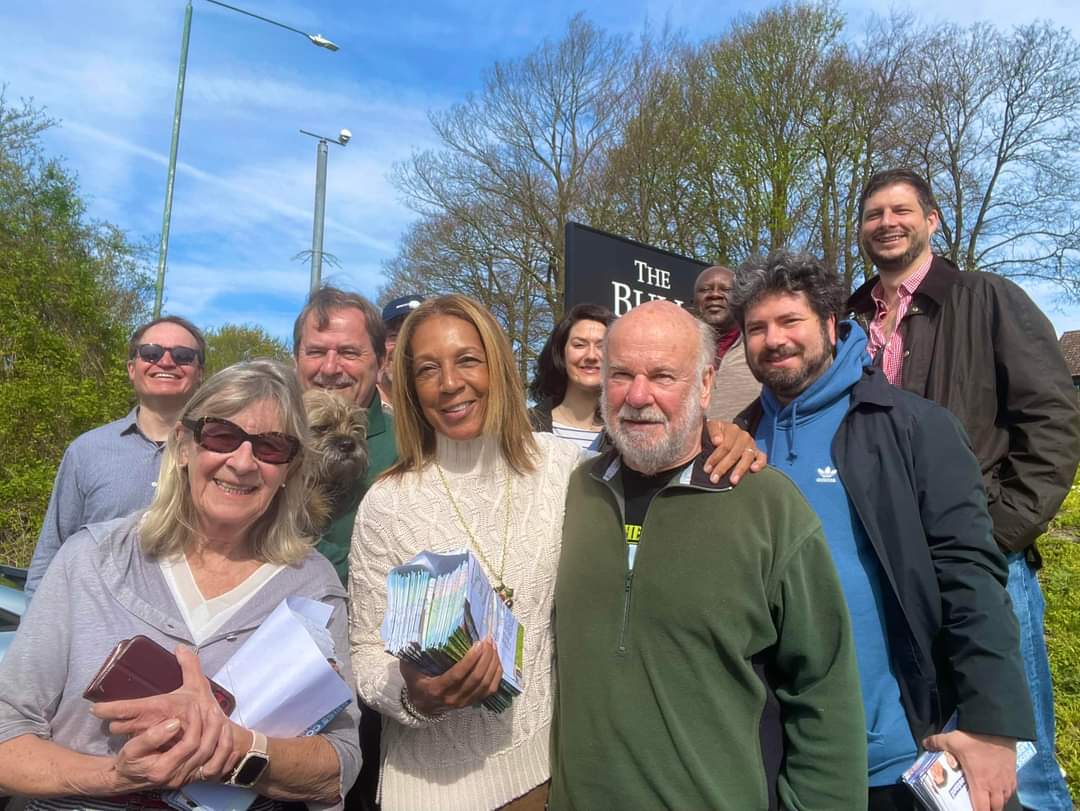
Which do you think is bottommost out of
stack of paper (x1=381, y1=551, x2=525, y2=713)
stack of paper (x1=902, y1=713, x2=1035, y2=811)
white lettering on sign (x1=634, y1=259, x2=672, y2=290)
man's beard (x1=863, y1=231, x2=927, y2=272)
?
stack of paper (x1=902, y1=713, x2=1035, y2=811)

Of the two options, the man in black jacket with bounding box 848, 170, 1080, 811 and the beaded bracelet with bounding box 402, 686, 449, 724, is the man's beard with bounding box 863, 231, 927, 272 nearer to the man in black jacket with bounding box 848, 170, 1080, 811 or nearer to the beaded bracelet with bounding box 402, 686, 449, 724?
the man in black jacket with bounding box 848, 170, 1080, 811

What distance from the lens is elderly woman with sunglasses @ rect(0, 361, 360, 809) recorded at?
70.1 inches

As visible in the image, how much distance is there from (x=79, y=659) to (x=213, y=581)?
366mm

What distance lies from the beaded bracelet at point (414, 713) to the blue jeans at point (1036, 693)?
2140mm

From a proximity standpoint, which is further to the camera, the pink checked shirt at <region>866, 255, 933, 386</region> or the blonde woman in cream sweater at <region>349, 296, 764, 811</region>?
the pink checked shirt at <region>866, 255, 933, 386</region>

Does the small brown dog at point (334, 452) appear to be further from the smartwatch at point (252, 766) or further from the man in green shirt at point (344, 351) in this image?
the smartwatch at point (252, 766)

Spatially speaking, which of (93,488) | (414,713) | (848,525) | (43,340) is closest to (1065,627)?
(848,525)

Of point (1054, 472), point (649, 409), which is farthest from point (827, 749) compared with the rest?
point (1054, 472)

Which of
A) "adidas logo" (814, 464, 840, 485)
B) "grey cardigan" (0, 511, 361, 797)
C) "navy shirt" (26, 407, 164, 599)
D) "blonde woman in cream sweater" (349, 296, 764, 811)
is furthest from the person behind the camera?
"navy shirt" (26, 407, 164, 599)

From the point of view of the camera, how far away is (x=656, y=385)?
2.24 meters

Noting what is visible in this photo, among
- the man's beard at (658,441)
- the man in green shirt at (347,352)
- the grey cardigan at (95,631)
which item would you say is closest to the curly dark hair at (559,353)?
the man in green shirt at (347,352)

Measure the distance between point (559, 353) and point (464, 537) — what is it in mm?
2449

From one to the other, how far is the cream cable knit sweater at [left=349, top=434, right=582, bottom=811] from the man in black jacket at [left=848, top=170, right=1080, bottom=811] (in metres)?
1.57

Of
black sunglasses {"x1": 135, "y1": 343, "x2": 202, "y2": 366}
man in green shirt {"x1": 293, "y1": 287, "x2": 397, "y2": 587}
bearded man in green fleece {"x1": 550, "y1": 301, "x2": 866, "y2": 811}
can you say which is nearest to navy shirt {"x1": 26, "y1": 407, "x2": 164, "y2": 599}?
black sunglasses {"x1": 135, "y1": 343, "x2": 202, "y2": 366}
